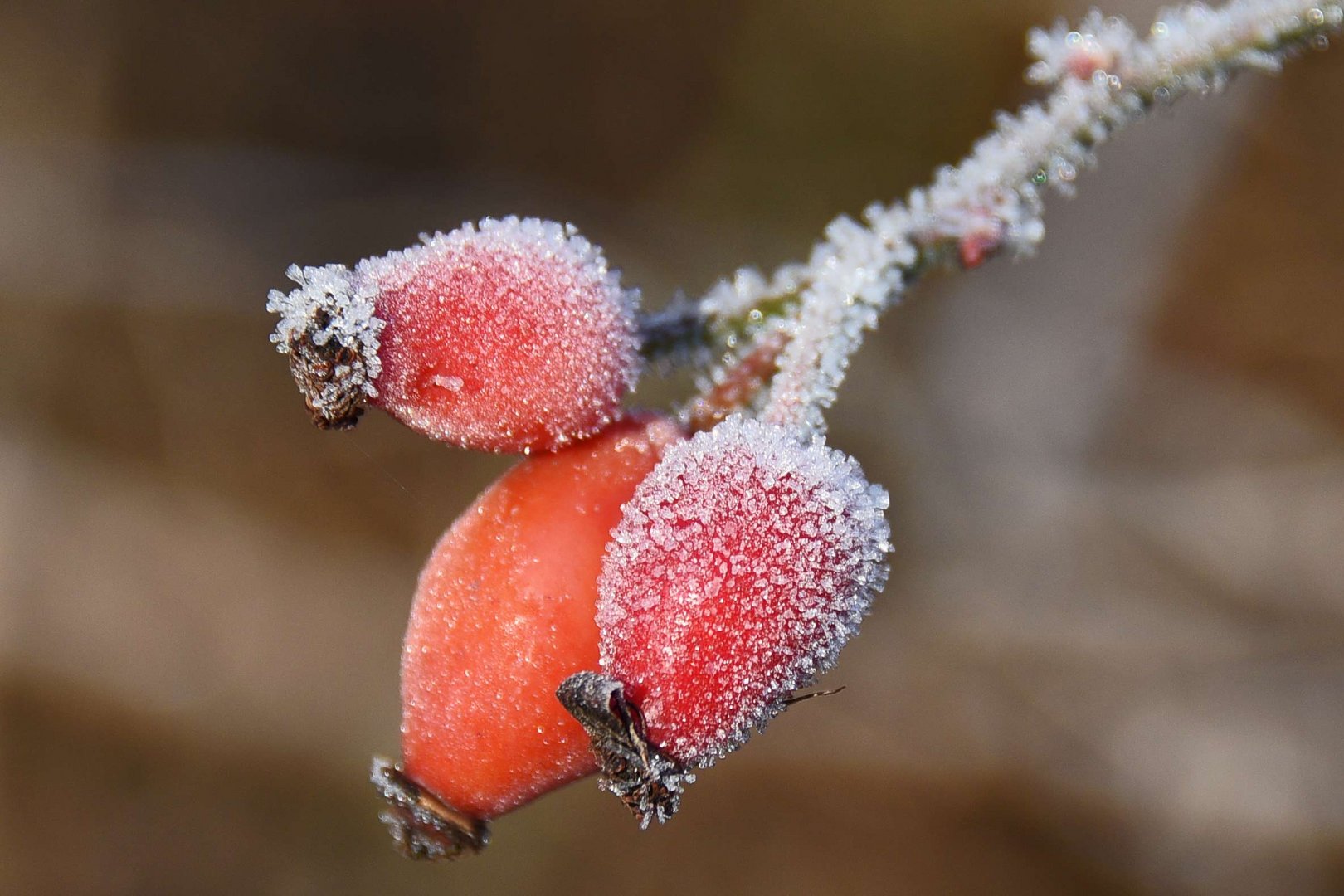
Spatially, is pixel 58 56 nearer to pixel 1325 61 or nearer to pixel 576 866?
pixel 576 866

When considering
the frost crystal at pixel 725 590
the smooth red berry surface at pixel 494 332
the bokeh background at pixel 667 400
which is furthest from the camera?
the bokeh background at pixel 667 400

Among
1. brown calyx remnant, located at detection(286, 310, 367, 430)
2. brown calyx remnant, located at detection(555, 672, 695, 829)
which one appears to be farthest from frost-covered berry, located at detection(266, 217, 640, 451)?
brown calyx remnant, located at detection(555, 672, 695, 829)

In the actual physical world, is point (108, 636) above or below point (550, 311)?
above

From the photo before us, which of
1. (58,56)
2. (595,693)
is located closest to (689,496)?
(595,693)

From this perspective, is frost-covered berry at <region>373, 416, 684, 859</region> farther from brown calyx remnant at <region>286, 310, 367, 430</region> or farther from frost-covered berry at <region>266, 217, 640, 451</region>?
brown calyx remnant at <region>286, 310, 367, 430</region>

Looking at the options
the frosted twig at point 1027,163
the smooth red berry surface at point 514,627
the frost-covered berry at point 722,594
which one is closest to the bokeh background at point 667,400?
the frosted twig at point 1027,163

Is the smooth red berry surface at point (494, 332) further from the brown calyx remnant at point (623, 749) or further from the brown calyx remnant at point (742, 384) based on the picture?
the brown calyx remnant at point (623, 749)
